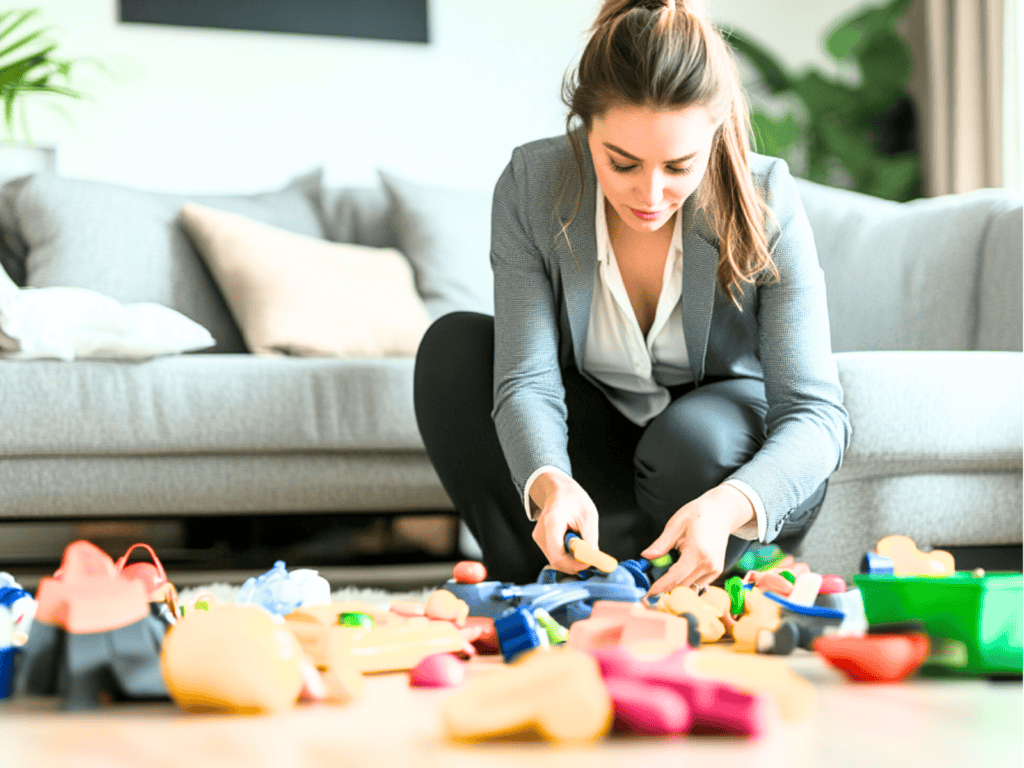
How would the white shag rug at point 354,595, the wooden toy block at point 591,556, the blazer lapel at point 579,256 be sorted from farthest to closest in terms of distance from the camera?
the white shag rug at point 354,595 < the blazer lapel at point 579,256 < the wooden toy block at point 591,556

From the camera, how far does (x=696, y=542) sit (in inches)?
33.2

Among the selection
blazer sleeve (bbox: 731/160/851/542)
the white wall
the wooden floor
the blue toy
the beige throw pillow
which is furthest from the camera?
the white wall

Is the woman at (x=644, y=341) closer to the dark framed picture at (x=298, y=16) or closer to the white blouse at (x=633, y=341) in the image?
the white blouse at (x=633, y=341)

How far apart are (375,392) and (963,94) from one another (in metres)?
2.33

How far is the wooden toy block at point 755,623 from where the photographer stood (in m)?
0.77

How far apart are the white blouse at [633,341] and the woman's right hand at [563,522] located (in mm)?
283

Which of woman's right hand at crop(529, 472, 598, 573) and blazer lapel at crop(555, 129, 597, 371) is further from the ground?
blazer lapel at crop(555, 129, 597, 371)

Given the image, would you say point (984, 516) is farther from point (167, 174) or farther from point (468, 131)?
point (167, 174)

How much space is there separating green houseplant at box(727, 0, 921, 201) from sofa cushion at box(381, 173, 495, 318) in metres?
1.37

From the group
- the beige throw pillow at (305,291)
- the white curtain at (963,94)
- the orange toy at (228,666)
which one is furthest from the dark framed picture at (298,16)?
the orange toy at (228,666)

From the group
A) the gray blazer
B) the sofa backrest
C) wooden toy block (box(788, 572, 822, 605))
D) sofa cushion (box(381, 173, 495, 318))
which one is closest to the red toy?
wooden toy block (box(788, 572, 822, 605))

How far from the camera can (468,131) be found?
9.40ft

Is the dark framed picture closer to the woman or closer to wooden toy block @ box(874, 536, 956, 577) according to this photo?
the woman

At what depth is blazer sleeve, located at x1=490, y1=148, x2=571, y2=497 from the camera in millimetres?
1047
